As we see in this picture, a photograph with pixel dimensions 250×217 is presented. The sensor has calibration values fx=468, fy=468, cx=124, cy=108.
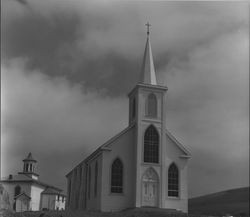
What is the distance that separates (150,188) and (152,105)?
9.16m

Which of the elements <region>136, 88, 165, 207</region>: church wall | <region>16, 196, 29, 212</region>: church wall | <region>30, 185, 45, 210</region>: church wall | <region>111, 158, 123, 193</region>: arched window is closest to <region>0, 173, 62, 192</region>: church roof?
<region>30, 185, 45, 210</region>: church wall

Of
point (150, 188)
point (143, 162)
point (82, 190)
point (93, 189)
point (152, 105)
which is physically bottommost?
point (150, 188)

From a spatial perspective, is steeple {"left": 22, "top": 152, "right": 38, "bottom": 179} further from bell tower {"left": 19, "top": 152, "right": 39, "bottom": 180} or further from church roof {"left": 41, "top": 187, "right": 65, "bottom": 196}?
church roof {"left": 41, "top": 187, "right": 65, "bottom": 196}

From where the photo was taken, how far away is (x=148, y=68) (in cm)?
5328

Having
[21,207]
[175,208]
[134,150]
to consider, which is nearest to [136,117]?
[134,150]

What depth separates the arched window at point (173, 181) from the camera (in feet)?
166

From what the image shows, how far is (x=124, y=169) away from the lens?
50.0m

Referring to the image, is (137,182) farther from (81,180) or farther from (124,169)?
(81,180)

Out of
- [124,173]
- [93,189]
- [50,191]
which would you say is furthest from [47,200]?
[124,173]

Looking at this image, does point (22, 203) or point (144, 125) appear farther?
point (22, 203)

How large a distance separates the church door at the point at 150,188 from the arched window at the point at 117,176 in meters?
2.44

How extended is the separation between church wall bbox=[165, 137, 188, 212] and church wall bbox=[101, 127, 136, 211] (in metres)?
3.91

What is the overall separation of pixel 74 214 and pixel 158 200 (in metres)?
16.2

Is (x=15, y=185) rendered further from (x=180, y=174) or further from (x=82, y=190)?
(x=180, y=174)
